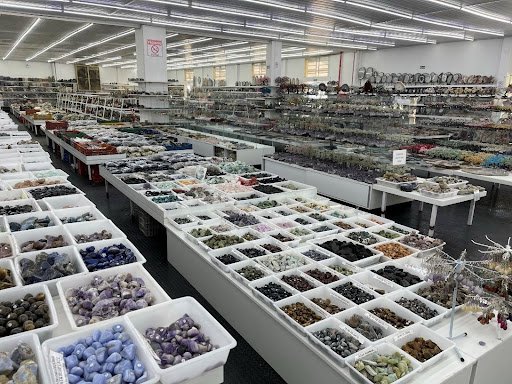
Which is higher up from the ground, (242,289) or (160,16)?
(160,16)

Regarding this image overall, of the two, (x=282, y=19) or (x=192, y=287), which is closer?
(x=192, y=287)

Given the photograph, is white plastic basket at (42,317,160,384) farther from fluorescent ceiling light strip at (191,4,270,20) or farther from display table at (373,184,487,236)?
fluorescent ceiling light strip at (191,4,270,20)

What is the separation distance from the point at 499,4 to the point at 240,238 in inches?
363

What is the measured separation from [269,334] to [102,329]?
133 centimetres

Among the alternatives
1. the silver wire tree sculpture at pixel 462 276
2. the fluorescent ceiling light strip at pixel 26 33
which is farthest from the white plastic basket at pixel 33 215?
the fluorescent ceiling light strip at pixel 26 33

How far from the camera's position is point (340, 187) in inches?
265

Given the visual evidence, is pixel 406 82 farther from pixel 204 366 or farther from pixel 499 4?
pixel 204 366

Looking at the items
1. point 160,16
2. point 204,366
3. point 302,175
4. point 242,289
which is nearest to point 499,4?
point 302,175

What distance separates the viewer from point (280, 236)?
4.01 metres

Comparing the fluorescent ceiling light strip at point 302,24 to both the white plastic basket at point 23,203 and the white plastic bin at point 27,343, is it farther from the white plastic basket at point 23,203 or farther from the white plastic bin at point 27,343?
the white plastic bin at point 27,343

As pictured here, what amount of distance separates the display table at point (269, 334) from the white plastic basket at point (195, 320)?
773 mm

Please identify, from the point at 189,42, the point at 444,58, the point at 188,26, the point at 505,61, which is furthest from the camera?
the point at 189,42

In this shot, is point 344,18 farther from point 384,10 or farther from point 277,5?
point 277,5

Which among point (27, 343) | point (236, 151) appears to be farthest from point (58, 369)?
point (236, 151)
